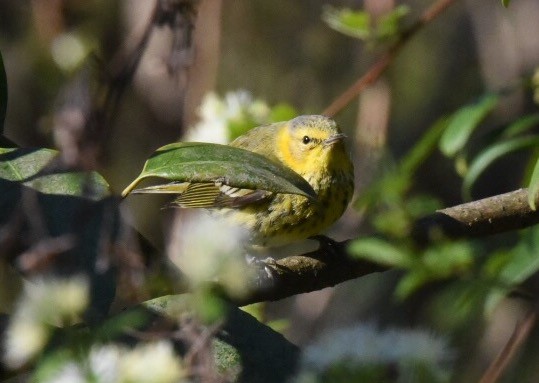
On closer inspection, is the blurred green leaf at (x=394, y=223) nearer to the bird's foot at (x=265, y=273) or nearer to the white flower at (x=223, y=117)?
the bird's foot at (x=265, y=273)

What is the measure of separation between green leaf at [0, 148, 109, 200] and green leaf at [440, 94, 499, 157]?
0.99 metres

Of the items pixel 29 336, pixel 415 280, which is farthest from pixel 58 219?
pixel 415 280

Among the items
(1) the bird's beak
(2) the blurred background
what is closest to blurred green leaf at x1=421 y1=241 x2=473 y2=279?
(1) the bird's beak

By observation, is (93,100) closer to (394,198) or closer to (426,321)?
(394,198)

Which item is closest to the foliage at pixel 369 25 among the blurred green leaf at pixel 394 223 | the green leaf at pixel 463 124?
the green leaf at pixel 463 124

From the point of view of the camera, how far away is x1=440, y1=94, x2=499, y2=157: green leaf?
2.22 meters

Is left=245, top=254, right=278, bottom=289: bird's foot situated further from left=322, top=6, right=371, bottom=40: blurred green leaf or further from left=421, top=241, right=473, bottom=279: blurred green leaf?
left=322, top=6, right=371, bottom=40: blurred green leaf

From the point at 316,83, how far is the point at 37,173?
4617 millimetres

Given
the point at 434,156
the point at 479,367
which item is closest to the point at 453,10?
the point at 434,156

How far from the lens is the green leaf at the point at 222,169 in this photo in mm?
1442

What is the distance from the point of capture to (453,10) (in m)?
6.59

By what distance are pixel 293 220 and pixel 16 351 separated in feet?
6.32

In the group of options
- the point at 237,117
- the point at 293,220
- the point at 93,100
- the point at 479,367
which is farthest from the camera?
the point at 479,367

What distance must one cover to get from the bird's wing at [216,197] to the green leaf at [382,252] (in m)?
1.18
